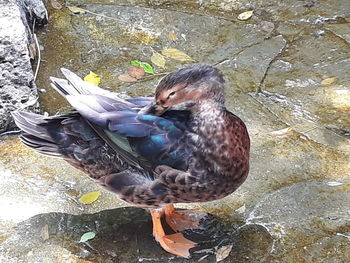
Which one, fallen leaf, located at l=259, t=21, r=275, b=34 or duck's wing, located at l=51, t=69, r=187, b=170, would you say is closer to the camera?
duck's wing, located at l=51, t=69, r=187, b=170

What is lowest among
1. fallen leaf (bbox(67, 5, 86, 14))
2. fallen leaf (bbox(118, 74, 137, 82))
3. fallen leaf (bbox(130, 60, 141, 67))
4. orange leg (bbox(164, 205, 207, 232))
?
orange leg (bbox(164, 205, 207, 232))

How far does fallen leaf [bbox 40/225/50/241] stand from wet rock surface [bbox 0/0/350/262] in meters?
0.01

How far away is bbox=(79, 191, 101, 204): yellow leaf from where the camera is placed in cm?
376

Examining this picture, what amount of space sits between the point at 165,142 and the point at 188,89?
11.1 inches

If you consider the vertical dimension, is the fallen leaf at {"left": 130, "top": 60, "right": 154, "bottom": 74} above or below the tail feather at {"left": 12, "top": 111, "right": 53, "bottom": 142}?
below

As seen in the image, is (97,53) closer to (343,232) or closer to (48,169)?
(48,169)

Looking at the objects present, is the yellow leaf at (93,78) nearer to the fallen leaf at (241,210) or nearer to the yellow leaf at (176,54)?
the yellow leaf at (176,54)

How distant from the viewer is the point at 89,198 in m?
3.78

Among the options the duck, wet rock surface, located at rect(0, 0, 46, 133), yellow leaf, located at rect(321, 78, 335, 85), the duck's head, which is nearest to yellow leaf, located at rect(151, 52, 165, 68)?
wet rock surface, located at rect(0, 0, 46, 133)

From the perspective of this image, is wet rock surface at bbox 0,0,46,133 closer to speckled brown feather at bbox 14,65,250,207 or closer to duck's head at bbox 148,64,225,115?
speckled brown feather at bbox 14,65,250,207

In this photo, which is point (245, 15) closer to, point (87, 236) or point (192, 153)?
point (192, 153)

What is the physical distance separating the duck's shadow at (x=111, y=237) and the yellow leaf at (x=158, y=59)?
148cm

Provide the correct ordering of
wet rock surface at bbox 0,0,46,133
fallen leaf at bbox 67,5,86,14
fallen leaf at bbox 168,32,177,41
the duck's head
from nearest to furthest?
the duck's head, wet rock surface at bbox 0,0,46,133, fallen leaf at bbox 168,32,177,41, fallen leaf at bbox 67,5,86,14

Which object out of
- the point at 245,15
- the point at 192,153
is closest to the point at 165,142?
the point at 192,153
